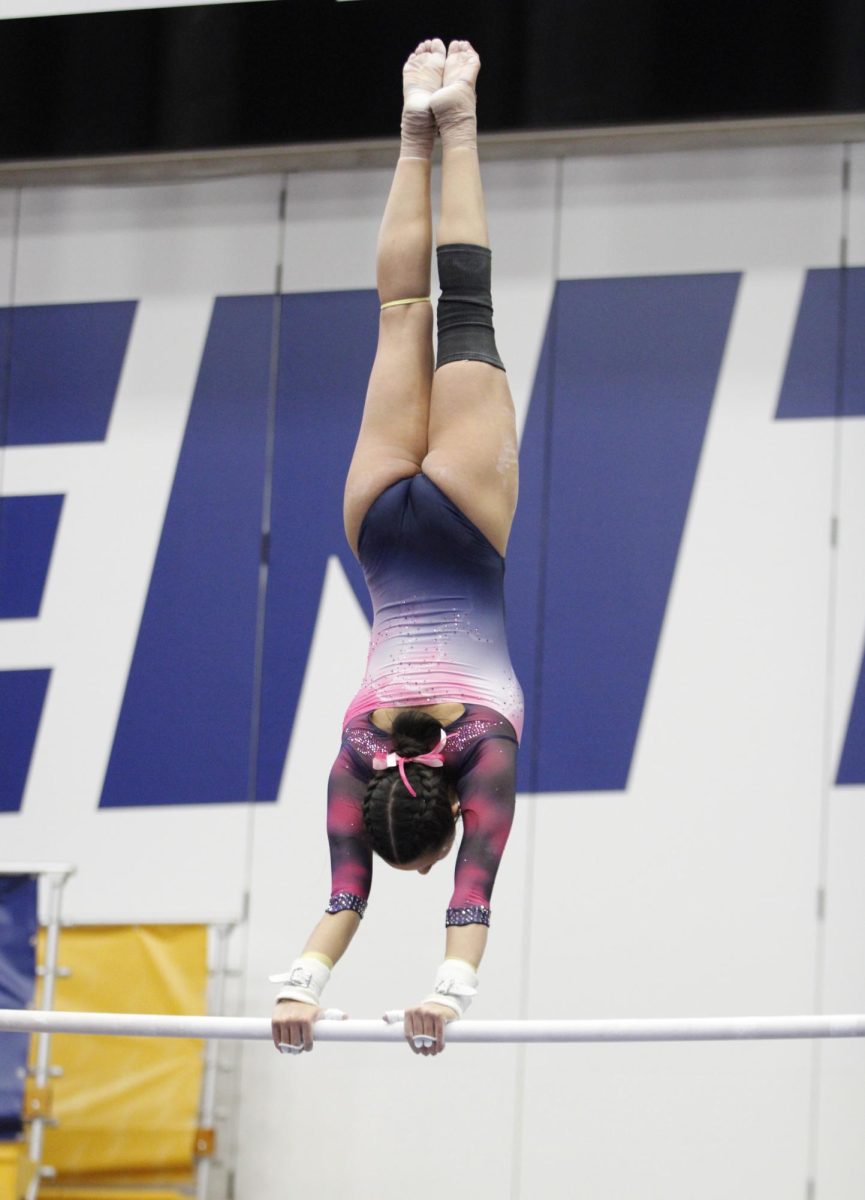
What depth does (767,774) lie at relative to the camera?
6.41 m

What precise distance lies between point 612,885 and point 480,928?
289 centimetres

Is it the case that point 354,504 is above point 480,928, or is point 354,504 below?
above

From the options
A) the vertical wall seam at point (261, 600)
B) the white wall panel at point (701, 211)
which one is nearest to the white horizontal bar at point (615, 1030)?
the vertical wall seam at point (261, 600)

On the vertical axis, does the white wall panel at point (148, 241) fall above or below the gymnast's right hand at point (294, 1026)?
above

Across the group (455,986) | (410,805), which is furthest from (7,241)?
(455,986)

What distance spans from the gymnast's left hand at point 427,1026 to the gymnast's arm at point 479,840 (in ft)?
0.22

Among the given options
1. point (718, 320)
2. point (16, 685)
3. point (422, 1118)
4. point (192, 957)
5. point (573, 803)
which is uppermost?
point (718, 320)

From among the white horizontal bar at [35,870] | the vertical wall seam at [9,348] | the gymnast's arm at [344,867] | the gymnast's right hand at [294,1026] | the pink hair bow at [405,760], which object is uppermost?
the vertical wall seam at [9,348]

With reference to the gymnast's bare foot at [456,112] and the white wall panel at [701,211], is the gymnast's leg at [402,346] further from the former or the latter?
the white wall panel at [701,211]

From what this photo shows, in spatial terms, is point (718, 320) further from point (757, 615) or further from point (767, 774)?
point (767, 774)

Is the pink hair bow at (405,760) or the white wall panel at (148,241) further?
the white wall panel at (148,241)

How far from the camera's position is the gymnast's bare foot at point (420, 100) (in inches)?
165

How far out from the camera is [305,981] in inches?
145

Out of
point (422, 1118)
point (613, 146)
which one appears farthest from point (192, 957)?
point (613, 146)
